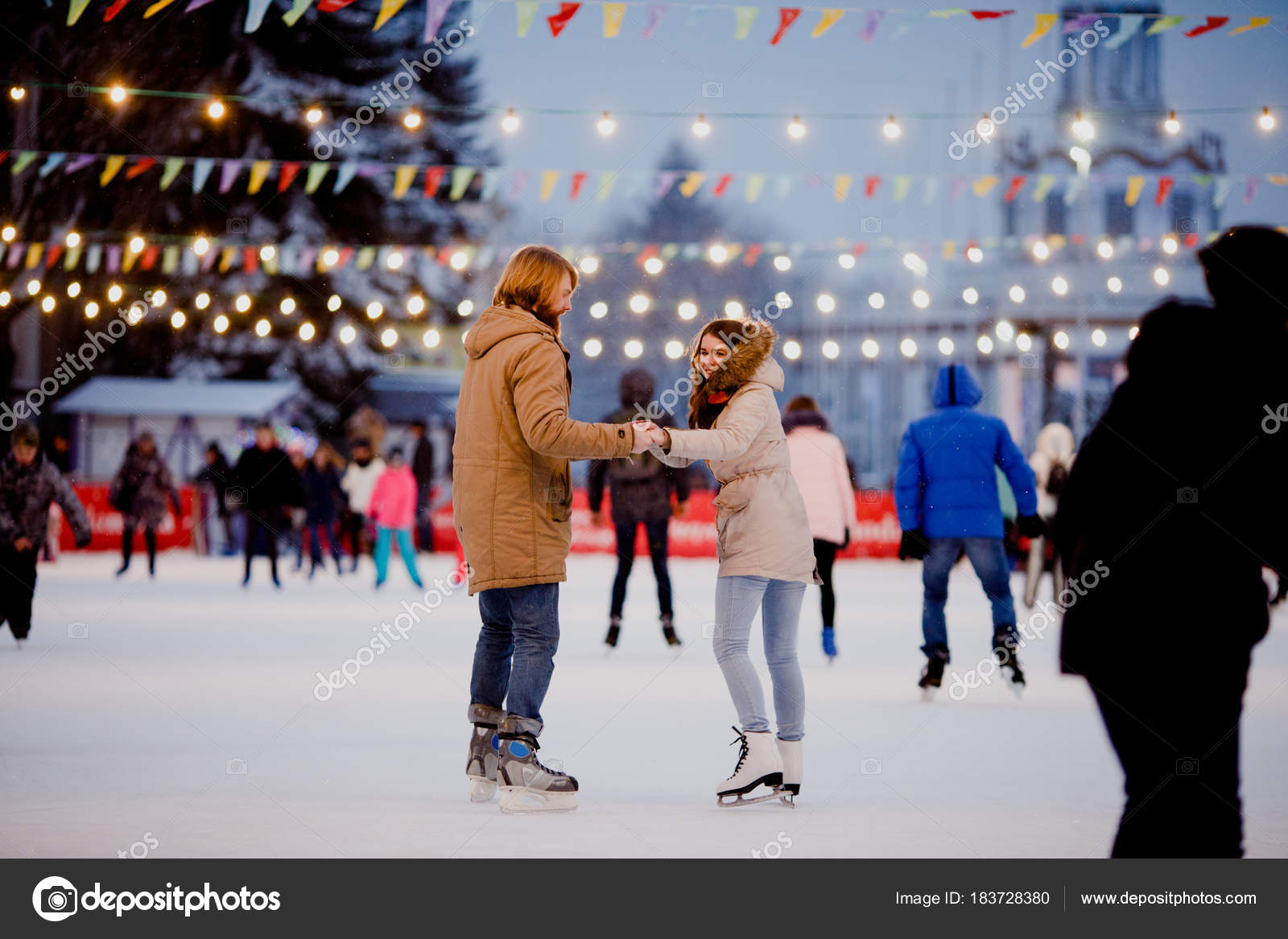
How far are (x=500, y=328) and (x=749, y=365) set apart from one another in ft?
2.62

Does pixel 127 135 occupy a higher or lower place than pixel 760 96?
lower

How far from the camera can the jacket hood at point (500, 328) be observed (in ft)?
14.3

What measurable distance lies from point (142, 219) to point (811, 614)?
458 inches

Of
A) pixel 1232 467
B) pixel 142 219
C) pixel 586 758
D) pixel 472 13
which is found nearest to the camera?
pixel 1232 467

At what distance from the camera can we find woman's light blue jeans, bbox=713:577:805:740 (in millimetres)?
4488

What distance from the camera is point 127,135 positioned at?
679 inches

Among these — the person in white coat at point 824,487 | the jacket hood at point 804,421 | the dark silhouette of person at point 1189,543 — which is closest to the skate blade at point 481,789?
the dark silhouette of person at point 1189,543

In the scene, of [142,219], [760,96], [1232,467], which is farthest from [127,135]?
[1232,467]

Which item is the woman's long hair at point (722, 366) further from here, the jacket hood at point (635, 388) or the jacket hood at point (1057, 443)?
the jacket hood at point (1057, 443)

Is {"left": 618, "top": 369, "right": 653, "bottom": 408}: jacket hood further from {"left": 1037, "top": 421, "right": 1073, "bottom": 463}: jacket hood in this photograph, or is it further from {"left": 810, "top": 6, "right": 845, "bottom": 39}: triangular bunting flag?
{"left": 1037, "top": 421, "right": 1073, "bottom": 463}: jacket hood

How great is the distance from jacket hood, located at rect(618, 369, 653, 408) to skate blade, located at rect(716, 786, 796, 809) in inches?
170
